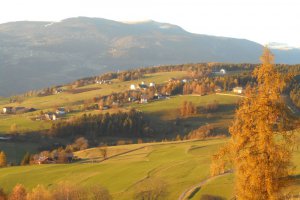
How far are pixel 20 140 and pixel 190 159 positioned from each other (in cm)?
6007

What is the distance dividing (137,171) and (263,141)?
178 ft

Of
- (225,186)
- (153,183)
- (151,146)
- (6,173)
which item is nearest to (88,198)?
(153,183)

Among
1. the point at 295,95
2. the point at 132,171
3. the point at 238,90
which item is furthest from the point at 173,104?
the point at 132,171

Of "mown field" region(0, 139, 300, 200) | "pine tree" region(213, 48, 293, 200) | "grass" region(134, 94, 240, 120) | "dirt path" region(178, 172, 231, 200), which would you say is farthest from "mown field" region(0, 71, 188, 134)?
"pine tree" region(213, 48, 293, 200)

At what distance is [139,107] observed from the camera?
152m

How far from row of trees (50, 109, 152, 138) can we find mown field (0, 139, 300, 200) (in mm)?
33687

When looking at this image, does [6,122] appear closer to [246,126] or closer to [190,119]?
[190,119]

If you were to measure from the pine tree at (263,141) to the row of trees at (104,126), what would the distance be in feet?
370

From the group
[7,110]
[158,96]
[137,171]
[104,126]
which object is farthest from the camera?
[158,96]

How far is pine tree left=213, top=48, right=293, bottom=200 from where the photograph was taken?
53.1 ft

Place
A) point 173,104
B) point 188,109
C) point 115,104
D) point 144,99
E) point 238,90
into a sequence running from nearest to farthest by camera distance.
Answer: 1. point 188,109
2. point 173,104
3. point 115,104
4. point 238,90
5. point 144,99

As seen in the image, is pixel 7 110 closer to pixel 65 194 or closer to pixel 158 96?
pixel 158 96

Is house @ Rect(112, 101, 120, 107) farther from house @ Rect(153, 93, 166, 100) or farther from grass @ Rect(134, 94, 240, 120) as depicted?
house @ Rect(153, 93, 166, 100)

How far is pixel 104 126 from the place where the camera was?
130 meters
